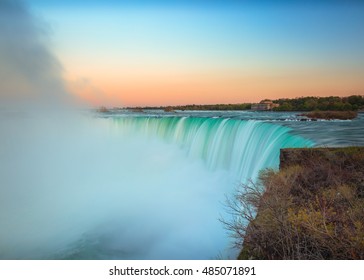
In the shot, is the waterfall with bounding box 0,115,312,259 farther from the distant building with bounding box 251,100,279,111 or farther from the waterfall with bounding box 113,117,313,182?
the distant building with bounding box 251,100,279,111

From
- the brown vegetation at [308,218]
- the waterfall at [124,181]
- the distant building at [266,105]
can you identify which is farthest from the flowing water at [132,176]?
the brown vegetation at [308,218]

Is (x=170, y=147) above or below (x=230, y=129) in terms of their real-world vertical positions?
below

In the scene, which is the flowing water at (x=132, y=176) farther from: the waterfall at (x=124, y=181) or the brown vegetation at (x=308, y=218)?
the brown vegetation at (x=308, y=218)

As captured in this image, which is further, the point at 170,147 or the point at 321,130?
the point at 170,147

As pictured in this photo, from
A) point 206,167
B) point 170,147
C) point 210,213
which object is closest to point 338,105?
point 210,213

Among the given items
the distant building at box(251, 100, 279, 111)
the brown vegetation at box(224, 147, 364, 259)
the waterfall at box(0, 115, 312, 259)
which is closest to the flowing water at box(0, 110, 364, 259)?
the waterfall at box(0, 115, 312, 259)
